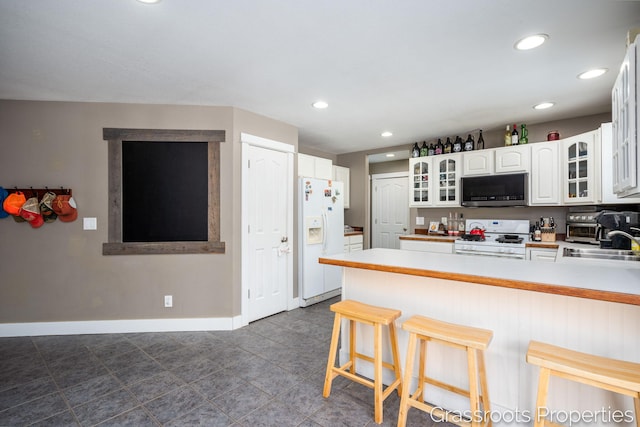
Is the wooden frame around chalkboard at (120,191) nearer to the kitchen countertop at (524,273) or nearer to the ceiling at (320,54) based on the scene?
the ceiling at (320,54)

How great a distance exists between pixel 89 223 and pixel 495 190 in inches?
184

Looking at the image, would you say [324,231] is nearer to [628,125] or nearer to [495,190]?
[495,190]

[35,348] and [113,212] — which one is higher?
[113,212]

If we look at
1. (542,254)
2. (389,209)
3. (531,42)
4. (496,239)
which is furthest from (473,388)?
(389,209)

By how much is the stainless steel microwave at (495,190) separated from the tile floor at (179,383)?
262 centimetres

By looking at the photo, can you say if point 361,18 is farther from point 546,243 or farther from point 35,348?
point 35,348

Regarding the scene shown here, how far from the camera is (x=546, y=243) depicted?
349cm

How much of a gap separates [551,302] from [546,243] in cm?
230

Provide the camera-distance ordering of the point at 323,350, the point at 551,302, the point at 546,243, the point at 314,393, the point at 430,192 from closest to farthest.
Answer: the point at 551,302 < the point at 314,393 < the point at 323,350 < the point at 546,243 < the point at 430,192

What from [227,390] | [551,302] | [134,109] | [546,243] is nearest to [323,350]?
[227,390]

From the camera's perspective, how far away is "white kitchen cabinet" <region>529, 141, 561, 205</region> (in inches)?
141

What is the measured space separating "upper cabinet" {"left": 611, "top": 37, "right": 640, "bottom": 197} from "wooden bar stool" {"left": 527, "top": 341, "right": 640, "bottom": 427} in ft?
2.69
